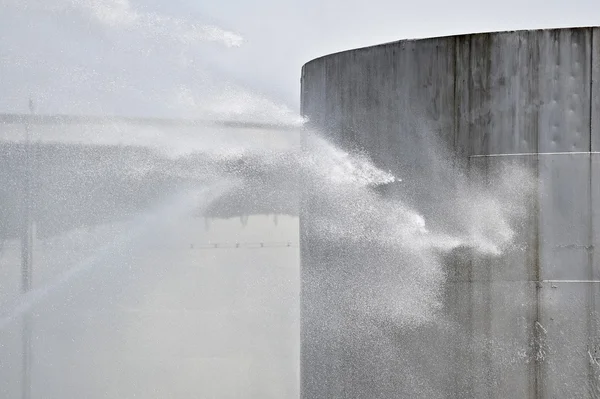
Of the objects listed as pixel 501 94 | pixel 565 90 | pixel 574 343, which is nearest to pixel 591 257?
pixel 574 343

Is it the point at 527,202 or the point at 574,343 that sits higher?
the point at 527,202

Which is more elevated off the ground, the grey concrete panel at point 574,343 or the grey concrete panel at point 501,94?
the grey concrete panel at point 501,94

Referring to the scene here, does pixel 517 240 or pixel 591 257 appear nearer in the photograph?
pixel 591 257

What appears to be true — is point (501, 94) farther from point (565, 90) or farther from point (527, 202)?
point (527, 202)

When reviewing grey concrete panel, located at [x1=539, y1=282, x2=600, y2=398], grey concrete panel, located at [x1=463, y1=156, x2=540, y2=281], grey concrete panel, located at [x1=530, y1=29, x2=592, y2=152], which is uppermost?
grey concrete panel, located at [x1=530, y1=29, x2=592, y2=152]

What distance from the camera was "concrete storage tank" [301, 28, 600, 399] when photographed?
7.81 m

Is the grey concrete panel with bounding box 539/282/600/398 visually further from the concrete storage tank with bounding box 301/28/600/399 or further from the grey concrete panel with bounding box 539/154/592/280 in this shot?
the grey concrete panel with bounding box 539/154/592/280

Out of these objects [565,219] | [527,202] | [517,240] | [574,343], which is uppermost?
[527,202]

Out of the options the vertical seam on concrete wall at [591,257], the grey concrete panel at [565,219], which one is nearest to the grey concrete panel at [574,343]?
the vertical seam on concrete wall at [591,257]

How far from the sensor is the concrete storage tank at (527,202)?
25.6ft

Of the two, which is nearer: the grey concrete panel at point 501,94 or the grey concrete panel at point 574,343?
the grey concrete panel at point 574,343

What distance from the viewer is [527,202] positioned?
7879mm

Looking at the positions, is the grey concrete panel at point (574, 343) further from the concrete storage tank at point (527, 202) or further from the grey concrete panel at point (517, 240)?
the grey concrete panel at point (517, 240)

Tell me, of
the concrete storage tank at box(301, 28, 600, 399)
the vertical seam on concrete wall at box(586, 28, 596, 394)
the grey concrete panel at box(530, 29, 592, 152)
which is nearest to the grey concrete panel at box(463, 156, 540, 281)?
the concrete storage tank at box(301, 28, 600, 399)
